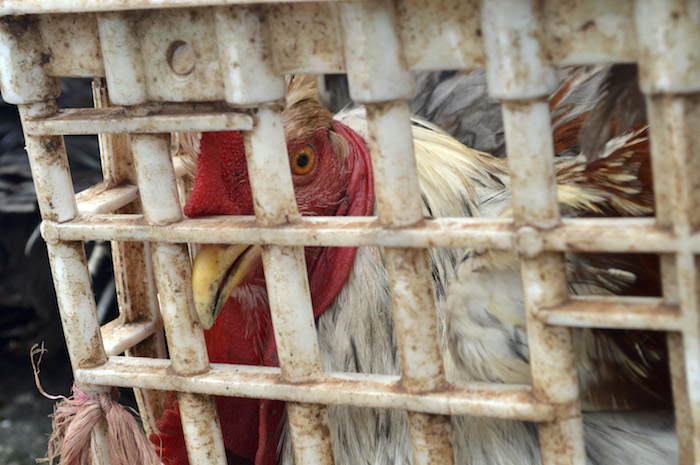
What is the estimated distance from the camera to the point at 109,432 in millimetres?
1757

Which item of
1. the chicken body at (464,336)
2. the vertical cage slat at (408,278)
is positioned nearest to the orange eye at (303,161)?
the chicken body at (464,336)

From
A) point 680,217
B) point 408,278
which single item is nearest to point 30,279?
point 408,278

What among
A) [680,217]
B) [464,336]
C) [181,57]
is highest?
[181,57]

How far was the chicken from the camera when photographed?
1.58 m

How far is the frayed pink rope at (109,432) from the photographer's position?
1732 millimetres

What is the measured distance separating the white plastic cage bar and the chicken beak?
4 centimetres

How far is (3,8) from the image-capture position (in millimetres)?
1372

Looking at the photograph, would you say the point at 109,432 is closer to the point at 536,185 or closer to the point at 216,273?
the point at 216,273

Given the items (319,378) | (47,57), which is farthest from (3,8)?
(319,378)

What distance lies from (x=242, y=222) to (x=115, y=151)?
753mm

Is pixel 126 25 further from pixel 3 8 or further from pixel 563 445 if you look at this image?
pixel 563 445

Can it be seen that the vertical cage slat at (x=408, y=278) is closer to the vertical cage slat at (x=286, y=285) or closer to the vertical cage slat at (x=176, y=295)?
the vertical cage slat at (x=286, y=285)

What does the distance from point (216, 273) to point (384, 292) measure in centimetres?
42

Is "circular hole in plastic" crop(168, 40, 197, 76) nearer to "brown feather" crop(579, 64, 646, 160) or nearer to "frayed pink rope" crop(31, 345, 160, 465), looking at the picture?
"brown feather" crop(579, 64, 646, 160)
